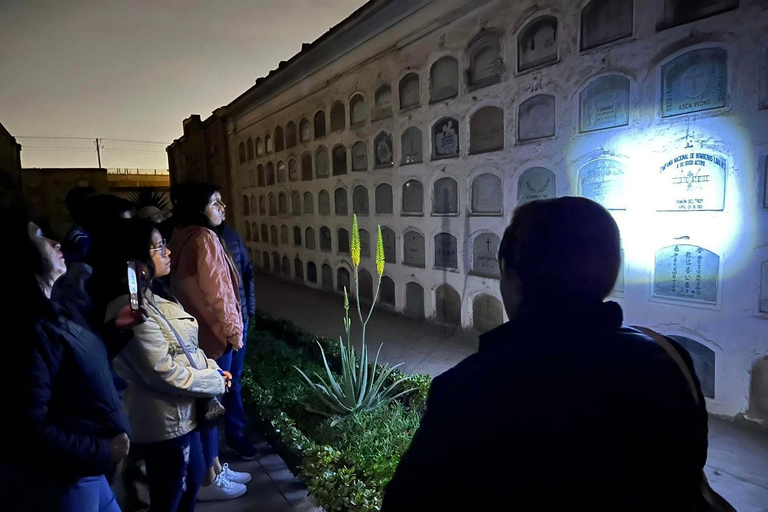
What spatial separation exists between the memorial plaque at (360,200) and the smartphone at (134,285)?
260 centimetres

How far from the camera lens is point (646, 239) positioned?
1.85 m

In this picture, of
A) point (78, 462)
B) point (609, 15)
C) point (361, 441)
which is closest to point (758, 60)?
point (609, 15)

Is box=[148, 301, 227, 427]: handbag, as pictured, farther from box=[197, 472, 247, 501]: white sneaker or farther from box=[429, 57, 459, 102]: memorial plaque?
box=[429, 57, 459, 102]: memorial plaque

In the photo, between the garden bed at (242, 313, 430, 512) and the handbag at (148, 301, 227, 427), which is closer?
the handbag at (148, 301, 227, 427)

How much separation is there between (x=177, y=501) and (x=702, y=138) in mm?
2163

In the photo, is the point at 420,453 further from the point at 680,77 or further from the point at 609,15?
the point at 609,15

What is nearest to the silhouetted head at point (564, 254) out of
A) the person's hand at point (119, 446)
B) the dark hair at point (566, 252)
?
Answer: the dark hair at point (566, 252)

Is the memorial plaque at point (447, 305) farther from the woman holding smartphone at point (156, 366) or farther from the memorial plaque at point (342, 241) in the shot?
the woman holding smartphone at point (156, 366)

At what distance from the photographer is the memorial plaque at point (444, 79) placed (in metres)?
2.69

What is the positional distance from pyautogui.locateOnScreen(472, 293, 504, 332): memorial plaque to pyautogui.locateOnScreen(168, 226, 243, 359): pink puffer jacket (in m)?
1.61

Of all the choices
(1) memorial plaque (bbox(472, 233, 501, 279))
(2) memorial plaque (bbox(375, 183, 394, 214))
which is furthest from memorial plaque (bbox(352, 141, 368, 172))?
(1) memorial plaque (bbox(472, 233, 501, 279))

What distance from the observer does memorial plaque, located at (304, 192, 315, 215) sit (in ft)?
14.1

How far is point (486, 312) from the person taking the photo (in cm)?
264

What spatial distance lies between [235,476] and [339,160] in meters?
2.83
